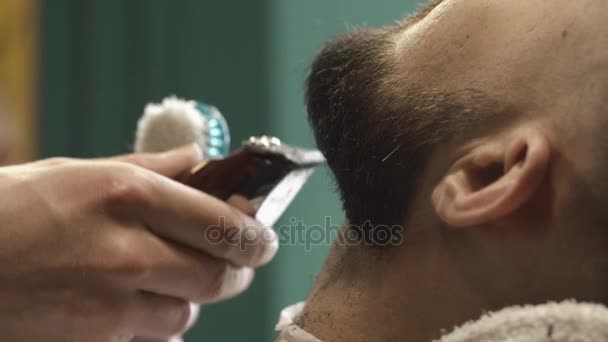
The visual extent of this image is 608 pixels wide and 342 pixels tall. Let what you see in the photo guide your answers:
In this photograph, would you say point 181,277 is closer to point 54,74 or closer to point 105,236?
point 105,236

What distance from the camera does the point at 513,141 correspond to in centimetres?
53

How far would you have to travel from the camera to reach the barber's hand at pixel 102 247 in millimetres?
612

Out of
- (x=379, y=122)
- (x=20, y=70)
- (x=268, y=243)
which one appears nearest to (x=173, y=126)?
(x=268, y=243)

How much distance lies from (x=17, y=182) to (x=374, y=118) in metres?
0.28

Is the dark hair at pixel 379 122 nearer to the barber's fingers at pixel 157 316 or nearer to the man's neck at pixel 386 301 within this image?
the man's neck at pixel 386 301

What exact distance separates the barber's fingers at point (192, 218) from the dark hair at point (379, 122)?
96 millimetres

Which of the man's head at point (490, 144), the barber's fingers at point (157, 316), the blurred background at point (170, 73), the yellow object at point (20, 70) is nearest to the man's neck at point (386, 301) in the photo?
the man's head at point (490, 144)

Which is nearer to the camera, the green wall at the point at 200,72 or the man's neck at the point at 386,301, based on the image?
the man's neck at the point at 386,301

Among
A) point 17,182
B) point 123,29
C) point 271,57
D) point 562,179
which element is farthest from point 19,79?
point 562,179

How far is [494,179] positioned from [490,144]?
24 mm

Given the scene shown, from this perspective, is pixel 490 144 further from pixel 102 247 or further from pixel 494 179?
pixel 102 247

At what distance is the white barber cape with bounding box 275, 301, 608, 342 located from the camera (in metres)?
0.47

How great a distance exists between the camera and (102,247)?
2.03 feet

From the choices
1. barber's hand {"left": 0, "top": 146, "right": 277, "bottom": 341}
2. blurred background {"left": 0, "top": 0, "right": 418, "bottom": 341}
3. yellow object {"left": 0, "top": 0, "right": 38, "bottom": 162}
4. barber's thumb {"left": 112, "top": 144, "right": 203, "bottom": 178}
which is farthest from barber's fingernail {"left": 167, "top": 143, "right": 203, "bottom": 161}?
yellow object {"left": 0, "top": 0, "right": 38, "bottom": 162}
